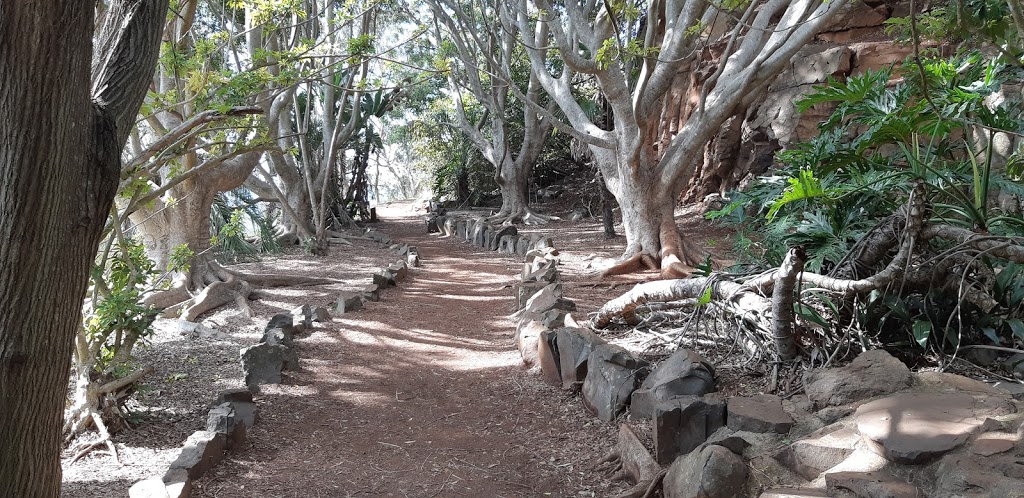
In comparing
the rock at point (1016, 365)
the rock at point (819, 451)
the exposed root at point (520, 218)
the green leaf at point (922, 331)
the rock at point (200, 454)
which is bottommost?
the rock at point (200, 454)

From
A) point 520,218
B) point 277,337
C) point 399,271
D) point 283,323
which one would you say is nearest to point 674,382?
point 277,337

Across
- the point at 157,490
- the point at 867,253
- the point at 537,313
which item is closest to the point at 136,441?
the point at 157,490

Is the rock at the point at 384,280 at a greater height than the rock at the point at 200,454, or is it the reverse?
the rock at the point at 384,280

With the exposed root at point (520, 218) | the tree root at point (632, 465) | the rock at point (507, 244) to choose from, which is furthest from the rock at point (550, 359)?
the exposed root at point (520, 218)

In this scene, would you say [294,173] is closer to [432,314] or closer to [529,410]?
[432,314]

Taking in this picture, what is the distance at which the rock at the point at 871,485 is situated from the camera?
2.48 metres

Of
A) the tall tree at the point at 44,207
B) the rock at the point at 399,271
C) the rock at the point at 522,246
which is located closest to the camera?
the tall tree at the point at 44,207

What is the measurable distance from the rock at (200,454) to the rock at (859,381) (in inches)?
121

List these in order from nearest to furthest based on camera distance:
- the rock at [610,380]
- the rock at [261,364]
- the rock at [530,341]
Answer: the rock at [610,380]
the rock at [261,364]
the rock at [530,341]

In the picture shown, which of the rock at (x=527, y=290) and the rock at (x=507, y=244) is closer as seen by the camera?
the rock at (x=527, y=290)

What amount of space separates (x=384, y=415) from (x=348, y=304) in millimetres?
3194

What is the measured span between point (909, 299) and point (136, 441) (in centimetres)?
462

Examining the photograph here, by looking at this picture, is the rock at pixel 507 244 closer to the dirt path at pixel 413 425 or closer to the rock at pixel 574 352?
the dirt path at pixel 413 425

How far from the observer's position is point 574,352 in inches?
193
